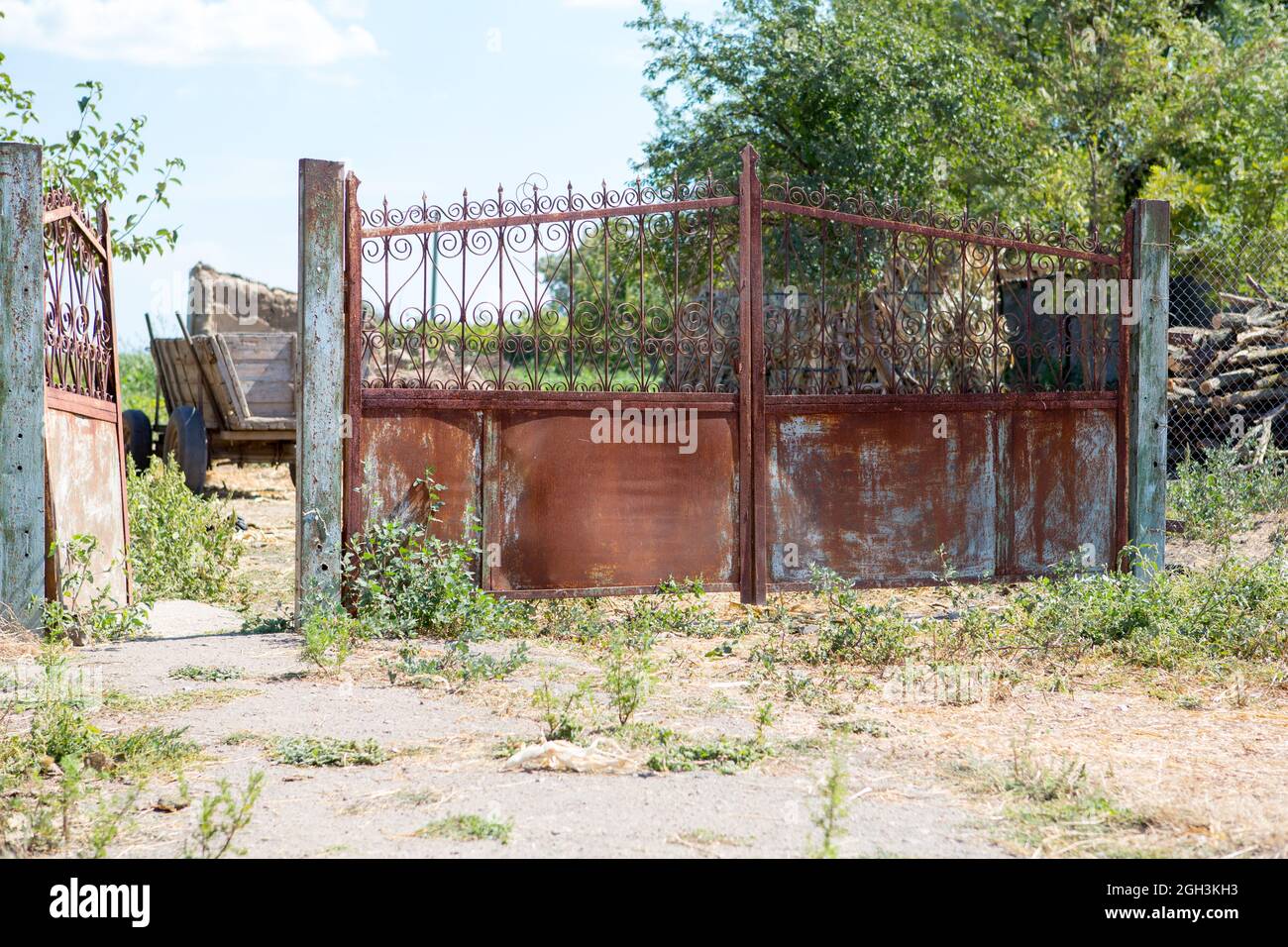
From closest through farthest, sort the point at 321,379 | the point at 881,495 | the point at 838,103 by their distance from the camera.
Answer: the point at 321,379 → the point at 881,495 → the point at 838,103

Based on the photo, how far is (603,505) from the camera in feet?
22.5

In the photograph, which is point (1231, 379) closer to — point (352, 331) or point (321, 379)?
point (352, 331)

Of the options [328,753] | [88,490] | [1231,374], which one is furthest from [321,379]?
[1231,374]

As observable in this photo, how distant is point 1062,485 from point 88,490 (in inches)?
236

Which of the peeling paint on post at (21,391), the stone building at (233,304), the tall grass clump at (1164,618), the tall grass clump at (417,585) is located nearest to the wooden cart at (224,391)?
the stone building at (233,304)

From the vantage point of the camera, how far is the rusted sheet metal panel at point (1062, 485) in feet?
24.9

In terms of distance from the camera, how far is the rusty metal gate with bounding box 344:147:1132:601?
21.5 feet

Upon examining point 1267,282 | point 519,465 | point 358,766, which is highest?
point 1267,282

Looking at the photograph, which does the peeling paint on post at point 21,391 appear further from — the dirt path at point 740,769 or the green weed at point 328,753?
the green weed at point 328,753

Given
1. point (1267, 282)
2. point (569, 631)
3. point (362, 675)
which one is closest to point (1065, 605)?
point (569, 631)

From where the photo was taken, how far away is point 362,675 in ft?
18.5

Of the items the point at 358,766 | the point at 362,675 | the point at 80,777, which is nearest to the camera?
the point at 80,777

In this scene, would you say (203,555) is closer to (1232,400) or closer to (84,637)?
(84,637)

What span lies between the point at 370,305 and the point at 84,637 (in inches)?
91.9
